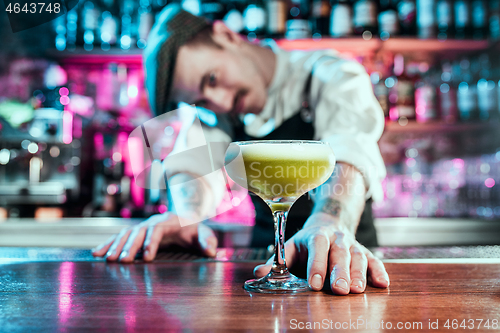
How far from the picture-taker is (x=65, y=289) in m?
0.59

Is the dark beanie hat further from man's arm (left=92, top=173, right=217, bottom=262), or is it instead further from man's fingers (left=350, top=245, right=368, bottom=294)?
man's fingers (left=350, top=245, right=368, bottom=294)

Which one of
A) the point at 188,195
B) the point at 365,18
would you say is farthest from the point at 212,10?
the point at 188,195

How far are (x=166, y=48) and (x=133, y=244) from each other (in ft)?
2.11

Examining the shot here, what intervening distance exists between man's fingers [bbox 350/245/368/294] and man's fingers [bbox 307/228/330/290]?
41 mm

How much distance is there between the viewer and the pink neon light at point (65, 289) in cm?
46

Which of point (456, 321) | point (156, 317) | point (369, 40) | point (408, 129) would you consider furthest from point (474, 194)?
point (156, 317)

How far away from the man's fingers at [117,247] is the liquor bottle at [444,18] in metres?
2.35

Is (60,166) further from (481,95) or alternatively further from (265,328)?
(481,95)

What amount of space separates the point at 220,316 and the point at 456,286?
37 centimetres

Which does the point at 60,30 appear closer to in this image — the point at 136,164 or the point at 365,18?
the point at 136,164

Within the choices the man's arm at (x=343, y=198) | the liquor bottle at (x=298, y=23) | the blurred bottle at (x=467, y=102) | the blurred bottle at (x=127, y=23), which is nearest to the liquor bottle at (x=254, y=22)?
the liquor bottle at (x=298, y=23)

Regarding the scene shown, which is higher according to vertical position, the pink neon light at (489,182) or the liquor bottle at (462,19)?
the liquor bottle at (462,19)

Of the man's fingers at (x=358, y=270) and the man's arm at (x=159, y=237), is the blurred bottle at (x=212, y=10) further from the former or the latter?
the man's fingers at (x=358, y=270)

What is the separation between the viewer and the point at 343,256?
1.95 feet
